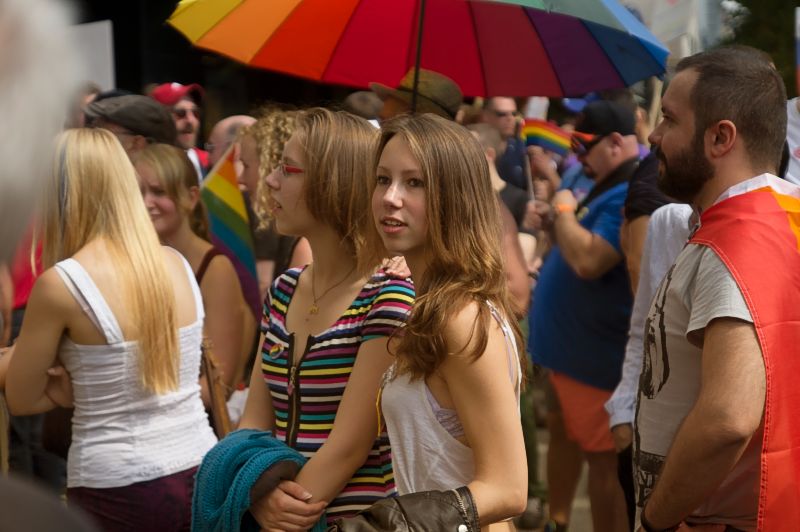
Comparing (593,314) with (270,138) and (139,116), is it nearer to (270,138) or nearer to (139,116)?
(270,138)

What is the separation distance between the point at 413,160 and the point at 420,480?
76 centimetres

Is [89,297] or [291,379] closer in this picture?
[291,379]

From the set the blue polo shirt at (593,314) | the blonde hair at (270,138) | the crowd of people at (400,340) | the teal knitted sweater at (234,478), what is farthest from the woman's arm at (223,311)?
the teal knitted sweater at (234,478)

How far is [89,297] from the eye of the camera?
366 centimetres

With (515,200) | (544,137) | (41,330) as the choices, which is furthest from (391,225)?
(544,137)

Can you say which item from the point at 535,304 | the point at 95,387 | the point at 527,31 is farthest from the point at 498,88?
the point at 95,387

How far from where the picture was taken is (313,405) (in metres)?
3.13

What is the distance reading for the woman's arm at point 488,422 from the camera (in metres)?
2.61

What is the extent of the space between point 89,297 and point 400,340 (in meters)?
1.24

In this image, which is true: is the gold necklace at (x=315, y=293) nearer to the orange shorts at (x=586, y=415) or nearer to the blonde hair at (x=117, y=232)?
the blonde hair at (x=117, y=232)

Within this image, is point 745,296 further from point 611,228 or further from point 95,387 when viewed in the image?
point 611,228

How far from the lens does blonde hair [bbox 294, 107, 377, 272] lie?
11.0ft

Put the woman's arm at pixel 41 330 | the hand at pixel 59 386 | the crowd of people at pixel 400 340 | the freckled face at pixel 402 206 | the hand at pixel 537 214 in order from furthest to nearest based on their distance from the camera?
1. the hand at pixel 537 214
2. the hand at pixel 59 386
3. the woman's arm at pixel 41 330
4. the freckled face at pixel 402 206
5. the crowd of people at pixel 400 340

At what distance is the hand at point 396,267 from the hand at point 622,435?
1679mm
